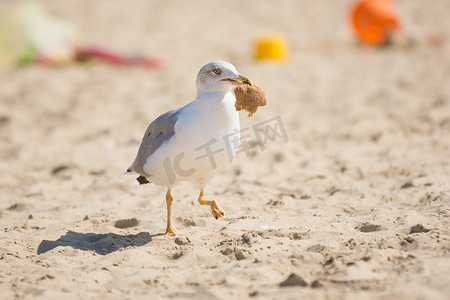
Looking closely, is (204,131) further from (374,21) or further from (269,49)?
(374,21)

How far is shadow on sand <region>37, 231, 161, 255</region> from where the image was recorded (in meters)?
3.62

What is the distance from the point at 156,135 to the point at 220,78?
60 centimetres

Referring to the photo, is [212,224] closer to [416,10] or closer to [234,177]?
[234,177]

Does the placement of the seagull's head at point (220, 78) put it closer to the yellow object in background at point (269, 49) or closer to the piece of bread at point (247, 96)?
the piece of bread at point (247, 96)

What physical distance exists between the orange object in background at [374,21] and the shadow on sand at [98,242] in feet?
26.7

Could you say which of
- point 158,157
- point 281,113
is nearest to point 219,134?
point 158,157

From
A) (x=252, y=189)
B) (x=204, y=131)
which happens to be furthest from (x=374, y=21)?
(x=204, y=131)

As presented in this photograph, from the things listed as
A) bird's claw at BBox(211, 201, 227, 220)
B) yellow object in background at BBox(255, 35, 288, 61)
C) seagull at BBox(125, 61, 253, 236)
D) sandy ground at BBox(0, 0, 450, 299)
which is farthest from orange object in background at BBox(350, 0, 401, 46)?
bird's claw at BBox(211, 201, 227, 220)

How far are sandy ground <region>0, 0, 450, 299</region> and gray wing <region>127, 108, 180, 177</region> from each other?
49 cm

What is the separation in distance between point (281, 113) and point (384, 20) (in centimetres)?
455

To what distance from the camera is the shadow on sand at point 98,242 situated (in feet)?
11.9

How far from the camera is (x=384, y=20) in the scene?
418 inches

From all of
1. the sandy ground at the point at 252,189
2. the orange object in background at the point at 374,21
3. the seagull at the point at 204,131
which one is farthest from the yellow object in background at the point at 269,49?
the seagull at the point at 204,131

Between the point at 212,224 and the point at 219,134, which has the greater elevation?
the point at 219,134
